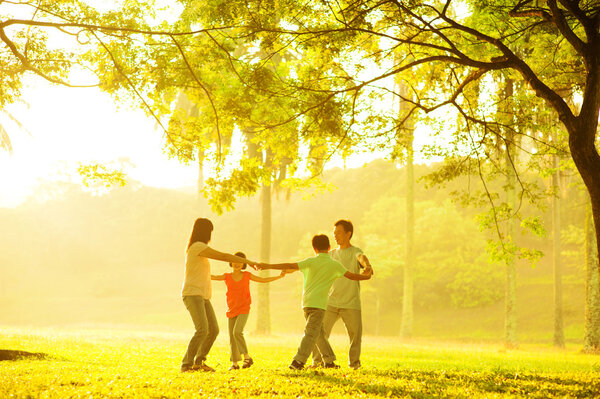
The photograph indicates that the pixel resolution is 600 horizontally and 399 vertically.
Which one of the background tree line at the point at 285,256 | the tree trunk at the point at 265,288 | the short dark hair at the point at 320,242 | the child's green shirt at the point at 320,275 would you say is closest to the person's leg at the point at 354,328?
the child's green shirt at the point at 320,275

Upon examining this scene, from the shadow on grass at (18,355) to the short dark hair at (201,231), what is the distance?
196 inches

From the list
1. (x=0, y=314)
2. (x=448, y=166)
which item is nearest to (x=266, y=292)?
(x=448, y=166)

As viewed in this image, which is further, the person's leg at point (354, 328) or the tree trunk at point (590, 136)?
the person's leg at point (354, 328)

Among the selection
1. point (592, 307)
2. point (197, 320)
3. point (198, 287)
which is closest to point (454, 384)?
point (197, 320)

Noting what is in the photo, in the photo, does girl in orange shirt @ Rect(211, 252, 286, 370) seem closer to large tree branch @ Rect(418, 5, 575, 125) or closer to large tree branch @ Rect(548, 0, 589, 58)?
large tree branch @ Rect(418, 5, 575, 125)

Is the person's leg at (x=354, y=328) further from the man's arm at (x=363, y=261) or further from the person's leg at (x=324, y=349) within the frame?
the man's arm at (x=363, y=261)

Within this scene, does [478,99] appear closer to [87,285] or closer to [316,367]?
[316,367]

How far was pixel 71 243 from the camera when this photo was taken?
68062 millimetres

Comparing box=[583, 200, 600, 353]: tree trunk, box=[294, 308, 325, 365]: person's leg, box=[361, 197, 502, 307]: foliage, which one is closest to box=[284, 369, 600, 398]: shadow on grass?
box=[294, 308, 325, 365]: person's leg

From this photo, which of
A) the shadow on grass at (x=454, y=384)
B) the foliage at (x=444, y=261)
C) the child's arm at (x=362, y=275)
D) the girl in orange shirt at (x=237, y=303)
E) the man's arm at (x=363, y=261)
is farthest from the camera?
the foliage at (x=444, y=261)

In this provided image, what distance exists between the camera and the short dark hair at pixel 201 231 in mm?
8633

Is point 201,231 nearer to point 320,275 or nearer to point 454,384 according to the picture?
point 320,275

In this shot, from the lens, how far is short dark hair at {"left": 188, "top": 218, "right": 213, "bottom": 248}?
28.3 feet

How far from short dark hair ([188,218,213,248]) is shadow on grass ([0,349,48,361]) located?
4987 millimetres
